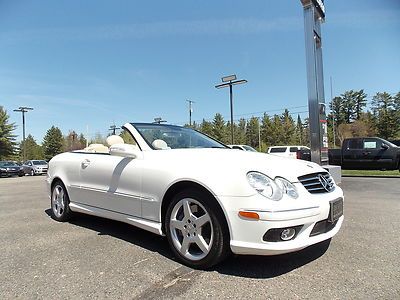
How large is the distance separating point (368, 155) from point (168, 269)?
14.5 m

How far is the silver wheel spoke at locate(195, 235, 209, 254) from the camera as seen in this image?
3137 millimetres

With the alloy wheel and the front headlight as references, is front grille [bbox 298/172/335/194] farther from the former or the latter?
the alloy wheel

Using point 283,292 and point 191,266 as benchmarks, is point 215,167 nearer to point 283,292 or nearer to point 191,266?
point 191,266

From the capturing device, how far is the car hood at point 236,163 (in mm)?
3086

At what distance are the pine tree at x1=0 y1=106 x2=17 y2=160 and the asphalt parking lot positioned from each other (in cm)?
6261

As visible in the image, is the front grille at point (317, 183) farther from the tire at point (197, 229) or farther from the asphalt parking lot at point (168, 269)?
the tire at point (197, 229)

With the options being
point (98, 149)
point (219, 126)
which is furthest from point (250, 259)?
point (219, 126)

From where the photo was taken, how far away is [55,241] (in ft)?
14.0

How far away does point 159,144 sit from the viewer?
4.16 metres

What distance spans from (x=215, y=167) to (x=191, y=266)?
1.01 metres

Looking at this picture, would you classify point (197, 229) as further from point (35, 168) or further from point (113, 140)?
point (35, 168)

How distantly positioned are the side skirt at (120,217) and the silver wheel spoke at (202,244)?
A: 541 mm

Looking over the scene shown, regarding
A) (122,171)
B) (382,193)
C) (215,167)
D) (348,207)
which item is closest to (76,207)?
(122,171)

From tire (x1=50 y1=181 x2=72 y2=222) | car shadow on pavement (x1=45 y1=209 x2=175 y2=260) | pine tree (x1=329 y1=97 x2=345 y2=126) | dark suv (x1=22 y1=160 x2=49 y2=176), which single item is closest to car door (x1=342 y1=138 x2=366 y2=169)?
car shadow on pavement (x1=45 y1=209 x2=175 y2=260)
